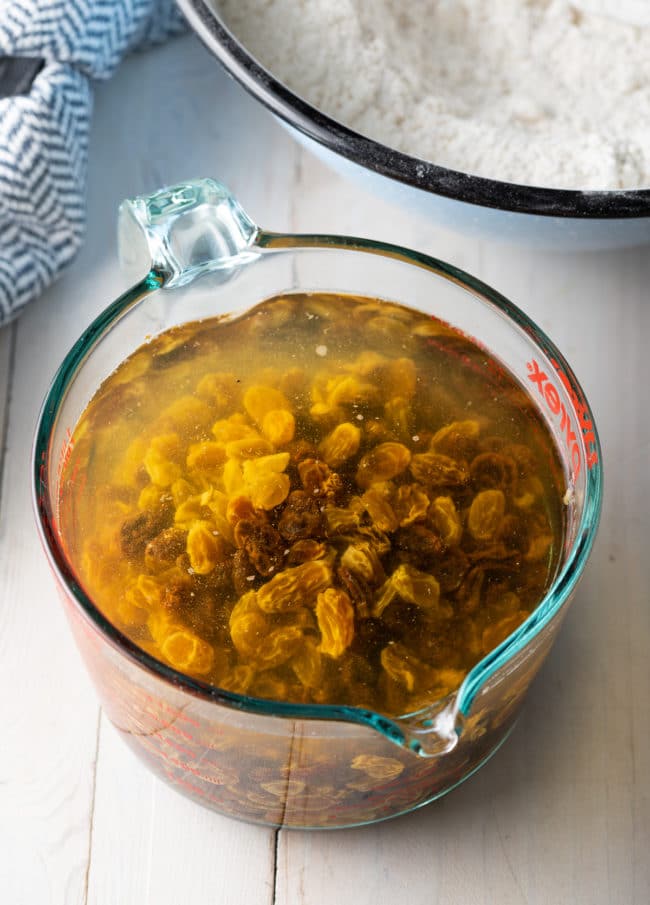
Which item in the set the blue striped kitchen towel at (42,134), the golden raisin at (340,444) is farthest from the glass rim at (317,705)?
the blue striped kitchen towel at (42,134)

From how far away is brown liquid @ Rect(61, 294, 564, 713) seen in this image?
54cm

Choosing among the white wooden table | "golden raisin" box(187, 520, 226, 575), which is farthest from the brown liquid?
the white wooden table

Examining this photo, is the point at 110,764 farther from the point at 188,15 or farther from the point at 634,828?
the point at 188,15

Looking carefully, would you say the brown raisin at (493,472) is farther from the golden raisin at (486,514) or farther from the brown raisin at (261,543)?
the brown raisin at (261,543)

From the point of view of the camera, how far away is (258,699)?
0.47m

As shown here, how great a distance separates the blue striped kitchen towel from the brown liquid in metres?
0.19

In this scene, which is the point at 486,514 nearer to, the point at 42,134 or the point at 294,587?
the point at 294,587

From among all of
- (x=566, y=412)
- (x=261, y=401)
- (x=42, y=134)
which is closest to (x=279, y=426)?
(x=261, y=401)

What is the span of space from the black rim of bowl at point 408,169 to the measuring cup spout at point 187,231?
10cm

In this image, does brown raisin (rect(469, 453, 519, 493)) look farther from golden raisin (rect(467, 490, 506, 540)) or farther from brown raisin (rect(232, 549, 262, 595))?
brown raisin (rect(232, 549, 262, 595))

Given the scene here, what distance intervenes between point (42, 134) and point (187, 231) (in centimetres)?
24

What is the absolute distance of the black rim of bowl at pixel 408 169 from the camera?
661mm

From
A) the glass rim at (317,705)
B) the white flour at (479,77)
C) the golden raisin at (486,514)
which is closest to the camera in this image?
the glass rim at (317,705)

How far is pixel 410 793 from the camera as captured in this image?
23.3 inches
